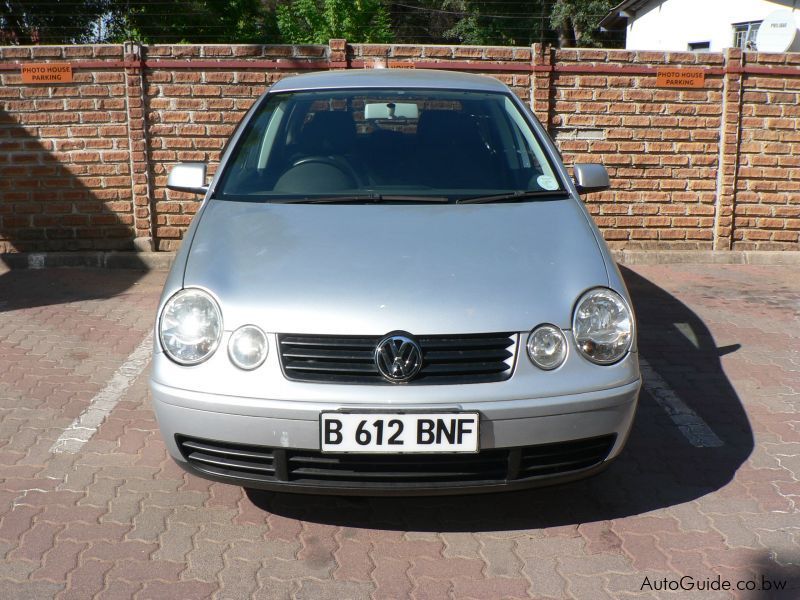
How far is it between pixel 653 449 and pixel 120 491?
7.96 ft

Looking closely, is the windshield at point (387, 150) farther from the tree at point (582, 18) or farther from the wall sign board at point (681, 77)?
the tree at point (582, 18)

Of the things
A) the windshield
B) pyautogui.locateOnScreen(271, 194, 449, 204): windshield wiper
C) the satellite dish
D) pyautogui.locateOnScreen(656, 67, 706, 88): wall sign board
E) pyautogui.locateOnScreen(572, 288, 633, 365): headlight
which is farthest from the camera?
the satellite dish

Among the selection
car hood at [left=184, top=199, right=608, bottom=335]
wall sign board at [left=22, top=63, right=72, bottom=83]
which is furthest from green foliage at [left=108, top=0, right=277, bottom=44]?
car hood at [left=184, top=199, right=608, bottom=335]

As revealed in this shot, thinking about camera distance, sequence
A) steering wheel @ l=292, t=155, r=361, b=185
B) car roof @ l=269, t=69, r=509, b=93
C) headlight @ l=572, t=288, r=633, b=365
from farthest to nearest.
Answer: car roof @ l=269, t=69, r=509, b=93
steering wheel @ l=292, t=155, r=361, b=185
headlight @ l=572, t=288, r=633, b=365

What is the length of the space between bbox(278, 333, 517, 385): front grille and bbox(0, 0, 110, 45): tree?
17.5 metres

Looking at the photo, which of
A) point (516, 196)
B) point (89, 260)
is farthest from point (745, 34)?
point (516, 196)

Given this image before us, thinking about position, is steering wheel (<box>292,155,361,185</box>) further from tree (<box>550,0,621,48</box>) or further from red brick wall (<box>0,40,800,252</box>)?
tree (<box>550,0,621,48</box>)

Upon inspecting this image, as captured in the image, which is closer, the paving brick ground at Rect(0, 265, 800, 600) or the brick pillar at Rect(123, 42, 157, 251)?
the paving brick ground at Rect(0, 265, 800, 600)

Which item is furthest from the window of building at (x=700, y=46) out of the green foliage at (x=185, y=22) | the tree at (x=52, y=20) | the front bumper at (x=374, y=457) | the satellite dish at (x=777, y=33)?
the front bumper at (x=374, y=457)

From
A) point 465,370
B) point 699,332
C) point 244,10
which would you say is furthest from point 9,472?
point 244,10

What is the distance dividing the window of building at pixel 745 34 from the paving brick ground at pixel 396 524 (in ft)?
47.1

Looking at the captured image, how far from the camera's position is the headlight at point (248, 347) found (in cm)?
292

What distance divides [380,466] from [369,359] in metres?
0.37

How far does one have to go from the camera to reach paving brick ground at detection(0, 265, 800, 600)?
9.57 ft
